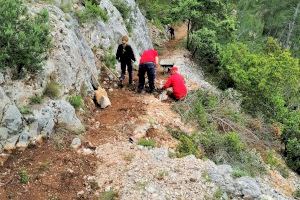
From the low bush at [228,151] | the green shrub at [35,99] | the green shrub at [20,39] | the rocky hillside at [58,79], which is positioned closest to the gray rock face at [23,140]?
the rocky hillside at [58,79]

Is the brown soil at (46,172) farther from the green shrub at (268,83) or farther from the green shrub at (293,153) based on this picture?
the green shrub at (268,83)

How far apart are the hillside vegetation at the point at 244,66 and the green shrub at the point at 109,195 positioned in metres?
5.06

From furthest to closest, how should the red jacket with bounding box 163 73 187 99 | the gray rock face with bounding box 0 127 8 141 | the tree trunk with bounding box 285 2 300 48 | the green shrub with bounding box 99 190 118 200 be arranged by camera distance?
the tree trunk with bounding box 285 2 300 48, the red jacket with bounding box 163 73 187 99, the gray rock face with bounding box 0 127 8 141, the green shrub with bounding box 99 190 118 200

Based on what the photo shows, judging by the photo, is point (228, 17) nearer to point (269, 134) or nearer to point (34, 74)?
point (269, 134)

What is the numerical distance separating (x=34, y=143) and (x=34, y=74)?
1799 millimetres

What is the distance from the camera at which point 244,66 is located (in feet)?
68.0

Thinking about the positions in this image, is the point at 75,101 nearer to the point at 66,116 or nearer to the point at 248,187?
the point at 66,116

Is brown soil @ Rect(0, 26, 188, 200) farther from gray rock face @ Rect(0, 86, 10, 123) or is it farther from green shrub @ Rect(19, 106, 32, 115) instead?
gray rock face @ Rect(0, 86, 10, 123)

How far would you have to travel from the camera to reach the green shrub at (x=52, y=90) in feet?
36.0

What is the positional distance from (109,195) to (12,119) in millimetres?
2538

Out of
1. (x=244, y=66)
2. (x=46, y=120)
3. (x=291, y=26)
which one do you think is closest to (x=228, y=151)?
(x=46, y=120)

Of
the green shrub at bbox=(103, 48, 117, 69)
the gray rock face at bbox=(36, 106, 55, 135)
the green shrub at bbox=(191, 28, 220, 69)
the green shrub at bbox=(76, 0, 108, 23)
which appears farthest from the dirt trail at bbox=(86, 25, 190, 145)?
the green shrub at bbox=(191, 28, 220, 69)

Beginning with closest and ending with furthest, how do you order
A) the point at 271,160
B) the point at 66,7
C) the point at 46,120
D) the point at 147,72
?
the point at 46,120 < the point at 147,72 < the point at 271,160 < the point at 66,7

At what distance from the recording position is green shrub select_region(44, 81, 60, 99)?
11.0m
